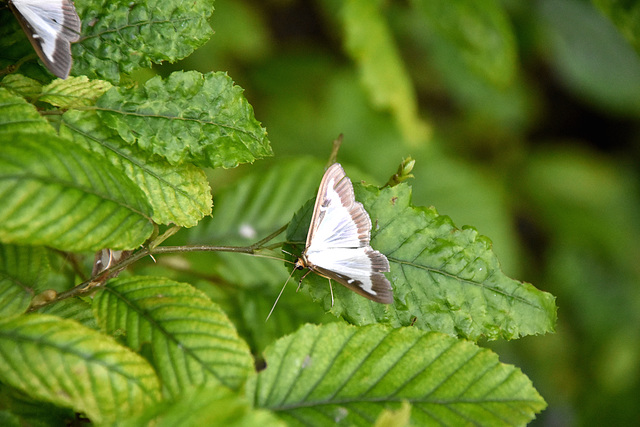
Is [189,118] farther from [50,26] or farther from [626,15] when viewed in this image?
[626,15]

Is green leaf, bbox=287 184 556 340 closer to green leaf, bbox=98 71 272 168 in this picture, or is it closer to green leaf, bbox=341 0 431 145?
green leaf, bbox=98 71 272 168

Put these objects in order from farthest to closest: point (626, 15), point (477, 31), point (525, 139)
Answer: point (525, 139), point (477, 31), point (626, 15)

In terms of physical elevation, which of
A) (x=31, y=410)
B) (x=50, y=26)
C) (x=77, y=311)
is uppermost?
(x=50, y=26)

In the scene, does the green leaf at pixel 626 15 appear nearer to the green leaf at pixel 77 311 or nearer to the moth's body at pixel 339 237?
the moth's body at pixel 339 237

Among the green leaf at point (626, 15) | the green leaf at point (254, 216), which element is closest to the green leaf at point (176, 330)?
the green leaf at point (254, 216)

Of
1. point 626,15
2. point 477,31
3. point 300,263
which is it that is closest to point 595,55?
point 477,31

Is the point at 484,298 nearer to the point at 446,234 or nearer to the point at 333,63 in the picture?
the point at 446,234
